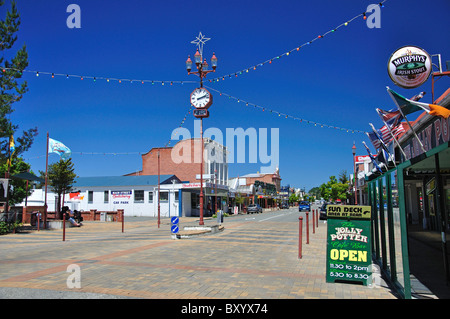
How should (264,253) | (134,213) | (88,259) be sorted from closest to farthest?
(88,259)
(264,253)
(134,213)

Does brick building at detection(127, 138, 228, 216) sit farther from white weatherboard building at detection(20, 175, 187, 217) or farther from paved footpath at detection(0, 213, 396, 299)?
paved footpath at detection(0, 213, 396, 299)

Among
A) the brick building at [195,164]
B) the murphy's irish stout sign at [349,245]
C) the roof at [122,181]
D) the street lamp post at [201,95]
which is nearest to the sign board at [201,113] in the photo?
the street lamp post at [201,95]

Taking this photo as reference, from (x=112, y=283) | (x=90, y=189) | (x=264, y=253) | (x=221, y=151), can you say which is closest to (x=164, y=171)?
(x=221, y=151)

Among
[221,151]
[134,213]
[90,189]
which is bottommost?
[134,213]

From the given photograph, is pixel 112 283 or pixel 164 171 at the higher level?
pixel 164 171

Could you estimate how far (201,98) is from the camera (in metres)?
20.5

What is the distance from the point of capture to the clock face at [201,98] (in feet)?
66.6

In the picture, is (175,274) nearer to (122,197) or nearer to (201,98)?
(201,98)

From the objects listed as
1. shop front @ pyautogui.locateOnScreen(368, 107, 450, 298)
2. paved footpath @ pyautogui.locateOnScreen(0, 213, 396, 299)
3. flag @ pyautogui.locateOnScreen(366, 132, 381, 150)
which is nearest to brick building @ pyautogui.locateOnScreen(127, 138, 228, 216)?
paved footpath @ pyautogui.locateOnScreen(0, 213, 396, 299)

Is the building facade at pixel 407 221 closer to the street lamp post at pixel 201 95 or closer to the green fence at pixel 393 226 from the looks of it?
the green fence at pixel 393 226

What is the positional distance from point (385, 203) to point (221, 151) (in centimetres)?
4774
